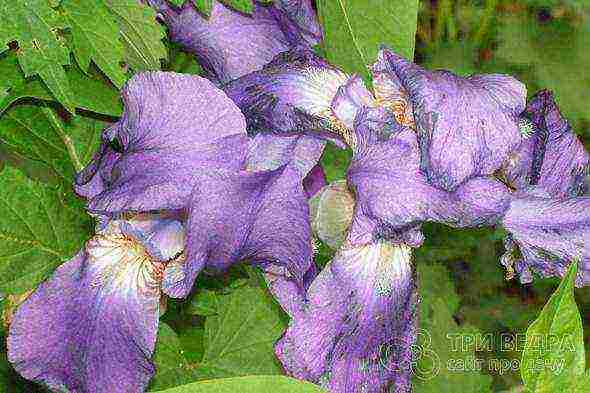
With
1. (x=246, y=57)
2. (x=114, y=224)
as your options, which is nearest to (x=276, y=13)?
(x=246, y=57)

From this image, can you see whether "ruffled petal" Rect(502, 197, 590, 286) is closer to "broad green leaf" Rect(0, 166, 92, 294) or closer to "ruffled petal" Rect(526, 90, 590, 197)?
"ruffled petal" Rect(526, 90, 590, 197)

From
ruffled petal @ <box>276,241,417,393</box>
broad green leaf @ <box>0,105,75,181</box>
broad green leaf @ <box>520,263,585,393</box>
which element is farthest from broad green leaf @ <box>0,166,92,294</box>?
broad green leaf @ <box>520,263,585,393</box>

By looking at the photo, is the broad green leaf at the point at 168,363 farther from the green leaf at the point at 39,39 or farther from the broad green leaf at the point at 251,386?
the broad green leaf at the point at 251,386

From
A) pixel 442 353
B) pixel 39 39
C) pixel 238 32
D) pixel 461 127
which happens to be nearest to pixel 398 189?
pixel 461 127

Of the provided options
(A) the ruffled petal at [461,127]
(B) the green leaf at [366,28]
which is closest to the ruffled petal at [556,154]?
(A) the ruffled petal at [461,127]

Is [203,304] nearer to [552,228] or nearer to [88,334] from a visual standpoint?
[88,334]
